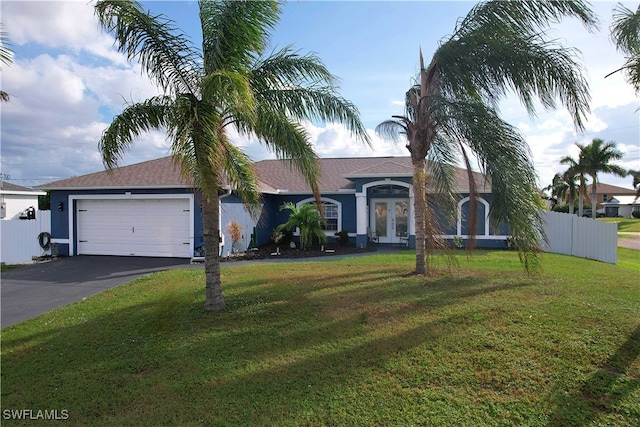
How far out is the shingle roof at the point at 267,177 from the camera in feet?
47.4

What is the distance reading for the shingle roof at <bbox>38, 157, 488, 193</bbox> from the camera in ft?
47.4

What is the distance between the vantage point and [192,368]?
496 centimetres

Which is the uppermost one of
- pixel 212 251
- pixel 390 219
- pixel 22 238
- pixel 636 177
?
pixel 636 177

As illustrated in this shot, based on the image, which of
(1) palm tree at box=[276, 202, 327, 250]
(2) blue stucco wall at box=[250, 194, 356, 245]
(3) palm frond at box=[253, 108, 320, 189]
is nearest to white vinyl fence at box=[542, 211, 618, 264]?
(2) blue stucco wall at box=[250, 194, 356, 245]

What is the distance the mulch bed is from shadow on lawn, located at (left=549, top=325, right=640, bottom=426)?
→ 1081 centimetres

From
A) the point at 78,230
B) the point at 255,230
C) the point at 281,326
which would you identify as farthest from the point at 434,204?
the point at 78,230

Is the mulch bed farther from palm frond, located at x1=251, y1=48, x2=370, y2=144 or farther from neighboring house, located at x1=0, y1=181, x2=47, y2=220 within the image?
neighboring house, located at x1=0, y1=181, x2=47, y2=220

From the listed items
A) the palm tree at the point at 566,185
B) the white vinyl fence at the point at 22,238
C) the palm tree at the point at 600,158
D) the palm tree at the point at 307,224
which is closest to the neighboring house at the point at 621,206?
the palm tree at the point at 566,185

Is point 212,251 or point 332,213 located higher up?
point 332,213

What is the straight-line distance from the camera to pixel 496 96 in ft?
27.0

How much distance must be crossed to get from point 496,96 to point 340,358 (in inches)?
255

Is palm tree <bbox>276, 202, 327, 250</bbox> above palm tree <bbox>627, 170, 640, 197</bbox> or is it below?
below

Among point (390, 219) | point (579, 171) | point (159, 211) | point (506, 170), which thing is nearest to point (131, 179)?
point (159, 211)

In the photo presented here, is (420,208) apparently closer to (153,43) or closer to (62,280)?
(153,43)
